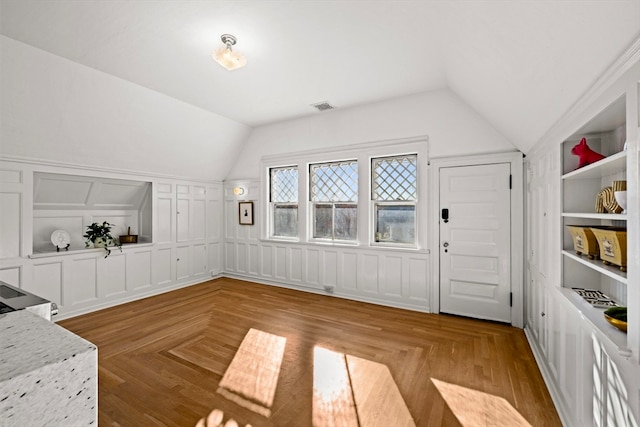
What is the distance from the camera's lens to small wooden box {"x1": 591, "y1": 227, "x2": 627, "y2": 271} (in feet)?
4.97

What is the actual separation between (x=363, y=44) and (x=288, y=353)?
3.01 meters

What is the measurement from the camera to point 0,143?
3.22 meters

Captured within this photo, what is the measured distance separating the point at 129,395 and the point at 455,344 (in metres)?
2.95

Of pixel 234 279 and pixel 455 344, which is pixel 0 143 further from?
pixel 455 344

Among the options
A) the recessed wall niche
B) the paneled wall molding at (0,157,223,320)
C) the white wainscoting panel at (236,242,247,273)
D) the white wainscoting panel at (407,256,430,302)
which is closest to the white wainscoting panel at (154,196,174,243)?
the paneled wall molding at (0,157,223,320)

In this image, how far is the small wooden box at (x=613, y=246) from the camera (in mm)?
1515

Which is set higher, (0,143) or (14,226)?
(0,143)

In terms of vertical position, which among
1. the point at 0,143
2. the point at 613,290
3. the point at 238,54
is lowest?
the point at 613,290

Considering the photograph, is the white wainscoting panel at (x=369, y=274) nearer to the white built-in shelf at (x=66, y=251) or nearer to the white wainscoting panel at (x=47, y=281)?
the white built-in shelf at (x=66, y=251)

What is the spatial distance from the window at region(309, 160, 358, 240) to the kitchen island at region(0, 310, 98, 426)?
4.19 m

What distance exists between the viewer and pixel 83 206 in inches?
180

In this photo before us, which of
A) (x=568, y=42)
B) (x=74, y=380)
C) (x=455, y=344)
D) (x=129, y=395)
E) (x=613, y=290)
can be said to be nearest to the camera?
(x=74, y=380)

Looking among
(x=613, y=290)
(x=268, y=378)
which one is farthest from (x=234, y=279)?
(x=613, y=290)

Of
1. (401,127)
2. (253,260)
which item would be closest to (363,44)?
(401,127)
